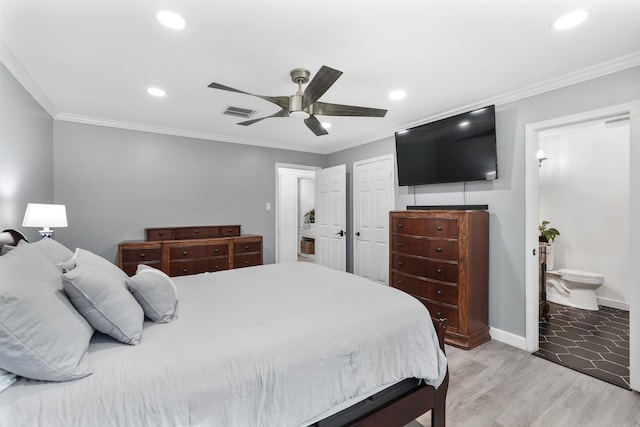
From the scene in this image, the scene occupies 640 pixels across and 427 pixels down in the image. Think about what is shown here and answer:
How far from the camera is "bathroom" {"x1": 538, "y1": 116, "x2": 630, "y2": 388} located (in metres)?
3.73

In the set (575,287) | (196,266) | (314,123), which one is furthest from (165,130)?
(575,287)

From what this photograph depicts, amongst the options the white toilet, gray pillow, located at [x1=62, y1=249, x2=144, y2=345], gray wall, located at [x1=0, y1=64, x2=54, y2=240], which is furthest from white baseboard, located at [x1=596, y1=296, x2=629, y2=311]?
gray wall, located at [x1=0, y1=64, x2=54, y2=240]

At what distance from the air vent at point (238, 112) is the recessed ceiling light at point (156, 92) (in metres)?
0.65

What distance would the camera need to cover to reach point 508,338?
9.61ft

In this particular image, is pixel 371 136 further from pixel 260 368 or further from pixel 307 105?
pixel 260 368

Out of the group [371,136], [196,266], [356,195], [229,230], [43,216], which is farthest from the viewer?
[356,195]

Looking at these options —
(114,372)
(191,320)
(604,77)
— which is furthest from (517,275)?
(114,372)

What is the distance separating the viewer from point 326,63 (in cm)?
227

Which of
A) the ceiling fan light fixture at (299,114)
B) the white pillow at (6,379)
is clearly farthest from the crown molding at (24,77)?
the white pillow at (6,379)

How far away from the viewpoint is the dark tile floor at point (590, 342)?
2419 mm

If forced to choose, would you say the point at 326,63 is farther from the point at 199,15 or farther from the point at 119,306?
the point at 119,306

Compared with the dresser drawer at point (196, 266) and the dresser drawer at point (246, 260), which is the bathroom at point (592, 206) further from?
the dresser drawer at point (196, 266)

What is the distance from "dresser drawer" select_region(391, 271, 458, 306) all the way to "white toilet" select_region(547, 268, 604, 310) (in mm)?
2179

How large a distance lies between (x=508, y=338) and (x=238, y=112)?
3.76m
